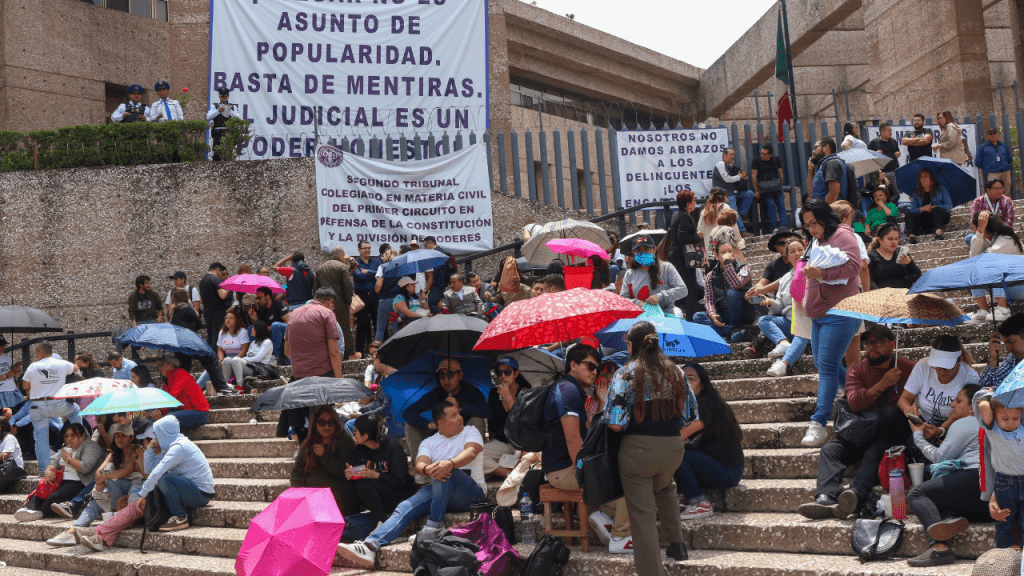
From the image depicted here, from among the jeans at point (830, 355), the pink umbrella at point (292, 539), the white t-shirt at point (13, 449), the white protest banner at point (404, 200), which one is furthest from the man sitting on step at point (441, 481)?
the white protest banner at point (404, 200)

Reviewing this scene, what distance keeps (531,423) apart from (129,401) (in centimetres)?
401

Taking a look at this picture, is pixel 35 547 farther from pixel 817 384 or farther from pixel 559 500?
pixel 817 384

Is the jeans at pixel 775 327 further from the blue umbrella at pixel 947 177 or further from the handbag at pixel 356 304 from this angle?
the handbag at pixel 356 304

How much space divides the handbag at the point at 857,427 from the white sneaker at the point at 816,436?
44 cm

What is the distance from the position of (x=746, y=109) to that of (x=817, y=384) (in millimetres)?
18694

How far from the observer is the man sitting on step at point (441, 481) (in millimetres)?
6938

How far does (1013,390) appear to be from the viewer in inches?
198

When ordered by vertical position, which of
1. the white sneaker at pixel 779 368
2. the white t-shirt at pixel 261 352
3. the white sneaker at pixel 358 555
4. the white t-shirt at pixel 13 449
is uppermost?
the white t-shirt at pixel 261 352

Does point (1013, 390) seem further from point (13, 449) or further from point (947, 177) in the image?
point (13, 449)

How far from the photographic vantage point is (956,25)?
1802 centimetres

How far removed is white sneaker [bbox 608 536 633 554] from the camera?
621cm

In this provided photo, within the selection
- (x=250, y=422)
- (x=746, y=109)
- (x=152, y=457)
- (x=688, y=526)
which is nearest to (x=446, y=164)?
(x=250, y=422)

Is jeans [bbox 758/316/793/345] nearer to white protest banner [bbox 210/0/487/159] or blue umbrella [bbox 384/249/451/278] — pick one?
blue umbrella [bbox 384/249/451/278]

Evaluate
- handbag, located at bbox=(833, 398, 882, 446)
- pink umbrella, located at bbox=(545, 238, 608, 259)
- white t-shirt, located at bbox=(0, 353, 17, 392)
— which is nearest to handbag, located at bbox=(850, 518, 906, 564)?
handbag, located at bbox=(833, 398, 882, 446)
